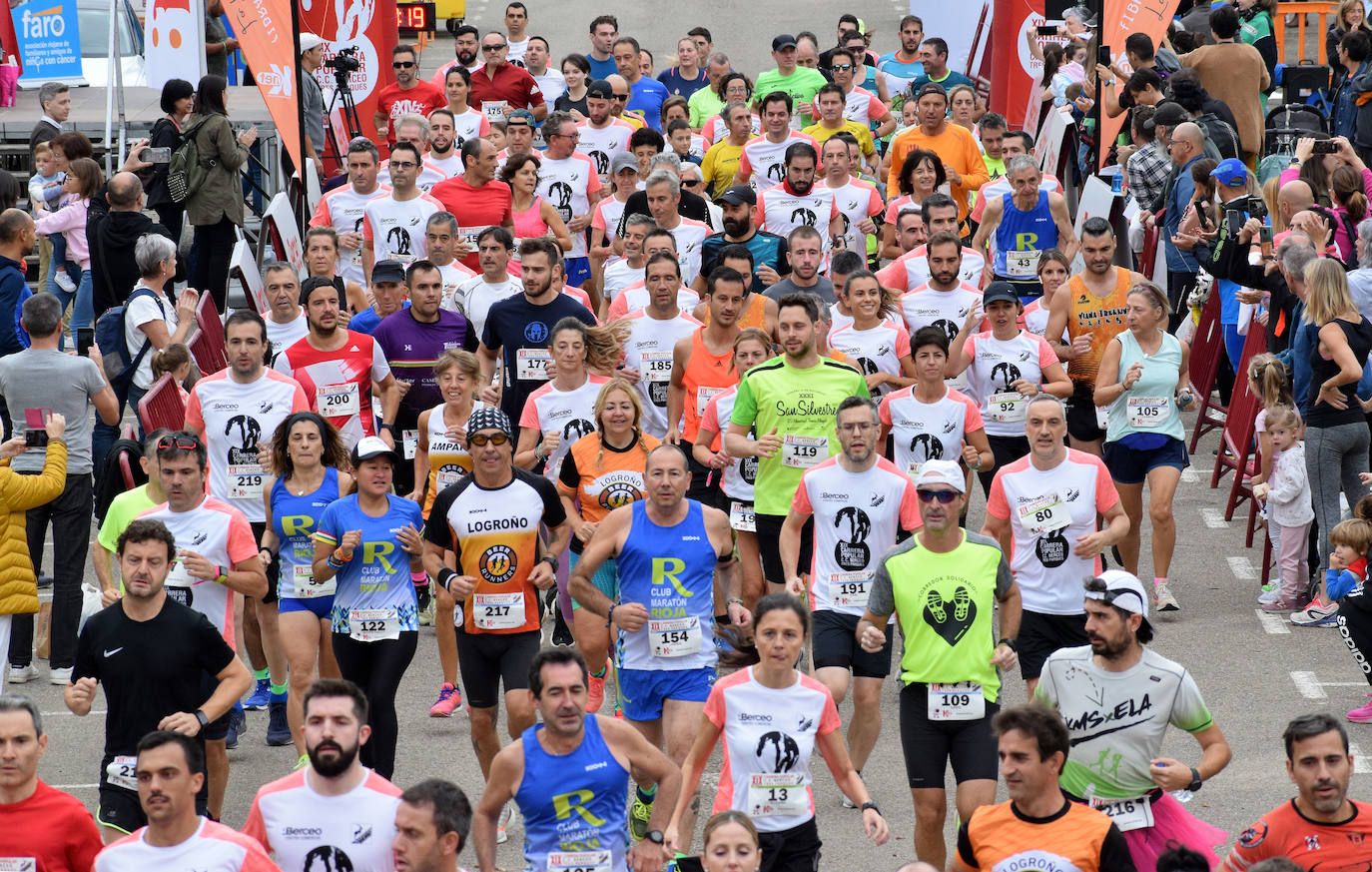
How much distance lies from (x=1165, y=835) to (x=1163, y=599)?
4661mm

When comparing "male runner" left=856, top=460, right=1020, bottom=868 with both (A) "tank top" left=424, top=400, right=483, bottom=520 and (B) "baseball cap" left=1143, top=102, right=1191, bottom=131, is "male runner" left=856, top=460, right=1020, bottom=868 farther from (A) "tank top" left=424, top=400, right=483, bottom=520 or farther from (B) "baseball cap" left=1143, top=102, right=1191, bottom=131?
(B) "baseball cap" left=1143, top=102, right=1191, bottom=131

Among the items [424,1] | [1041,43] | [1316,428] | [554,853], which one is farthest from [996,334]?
[424,1]

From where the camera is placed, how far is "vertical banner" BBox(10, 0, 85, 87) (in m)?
19.6

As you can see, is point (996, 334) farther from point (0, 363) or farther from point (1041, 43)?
point (1041, 43)

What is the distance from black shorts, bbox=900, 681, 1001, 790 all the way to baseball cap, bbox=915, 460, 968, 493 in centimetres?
A: 84

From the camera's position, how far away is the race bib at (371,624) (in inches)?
354

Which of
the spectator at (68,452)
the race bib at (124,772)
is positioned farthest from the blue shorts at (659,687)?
the spectator at (68,452)

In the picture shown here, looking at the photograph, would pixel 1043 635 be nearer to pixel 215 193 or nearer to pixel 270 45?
pixel 270 45

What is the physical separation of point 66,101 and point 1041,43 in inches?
360

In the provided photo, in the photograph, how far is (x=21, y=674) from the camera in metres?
11.1

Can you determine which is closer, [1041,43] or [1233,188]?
[1233,188]

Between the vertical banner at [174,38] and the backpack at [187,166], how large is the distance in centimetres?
148

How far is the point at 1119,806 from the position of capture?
710cm

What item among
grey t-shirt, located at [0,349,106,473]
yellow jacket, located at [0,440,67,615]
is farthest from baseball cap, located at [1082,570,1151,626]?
grey t-shirt, located at [0,349,106,473]
